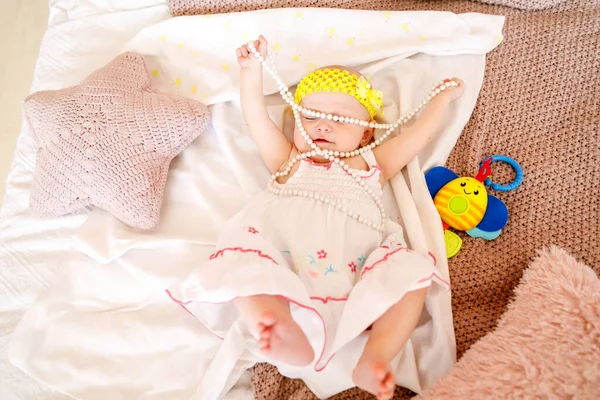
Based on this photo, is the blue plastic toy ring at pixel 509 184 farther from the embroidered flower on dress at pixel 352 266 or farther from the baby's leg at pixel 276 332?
the baby's leg at pixel 276 332

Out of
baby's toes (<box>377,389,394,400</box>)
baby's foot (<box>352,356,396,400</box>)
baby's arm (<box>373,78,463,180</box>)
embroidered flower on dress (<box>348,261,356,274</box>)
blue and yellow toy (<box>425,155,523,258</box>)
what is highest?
baby's arm (<box>373,78,463,180</box>)

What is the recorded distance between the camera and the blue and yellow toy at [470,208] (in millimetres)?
1074

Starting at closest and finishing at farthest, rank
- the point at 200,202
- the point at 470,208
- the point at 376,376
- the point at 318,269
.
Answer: the point at 376,376
the point at 318,269
the point at 470,208
the point at 200,202

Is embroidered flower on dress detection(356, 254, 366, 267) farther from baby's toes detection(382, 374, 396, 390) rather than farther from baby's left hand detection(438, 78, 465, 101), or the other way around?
baby's left hand detection(438, 78, 465, 101)

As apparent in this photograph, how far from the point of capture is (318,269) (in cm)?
96

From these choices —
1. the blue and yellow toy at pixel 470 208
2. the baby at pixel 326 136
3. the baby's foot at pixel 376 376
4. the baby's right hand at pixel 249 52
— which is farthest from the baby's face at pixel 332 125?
the baby's foot at pixel 376 376

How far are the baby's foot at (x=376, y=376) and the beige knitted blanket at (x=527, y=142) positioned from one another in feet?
0.60

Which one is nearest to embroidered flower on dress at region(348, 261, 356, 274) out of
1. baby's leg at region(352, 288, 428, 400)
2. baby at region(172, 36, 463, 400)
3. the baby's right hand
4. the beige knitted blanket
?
baby at region(172, 36, 463, 400)

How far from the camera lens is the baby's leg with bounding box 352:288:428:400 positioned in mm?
771

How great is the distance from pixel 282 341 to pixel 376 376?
0.54 ft

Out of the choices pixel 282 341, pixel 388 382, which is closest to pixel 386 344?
pixel 388 382

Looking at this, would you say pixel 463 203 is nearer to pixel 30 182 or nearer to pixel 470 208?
pixel 470 208

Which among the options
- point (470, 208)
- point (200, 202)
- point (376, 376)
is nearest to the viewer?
point (376, 376)

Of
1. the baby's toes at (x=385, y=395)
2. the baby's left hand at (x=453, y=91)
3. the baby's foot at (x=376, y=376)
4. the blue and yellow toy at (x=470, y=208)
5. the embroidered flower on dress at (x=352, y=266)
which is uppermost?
the baby's left hand at (x=453, y=91)
